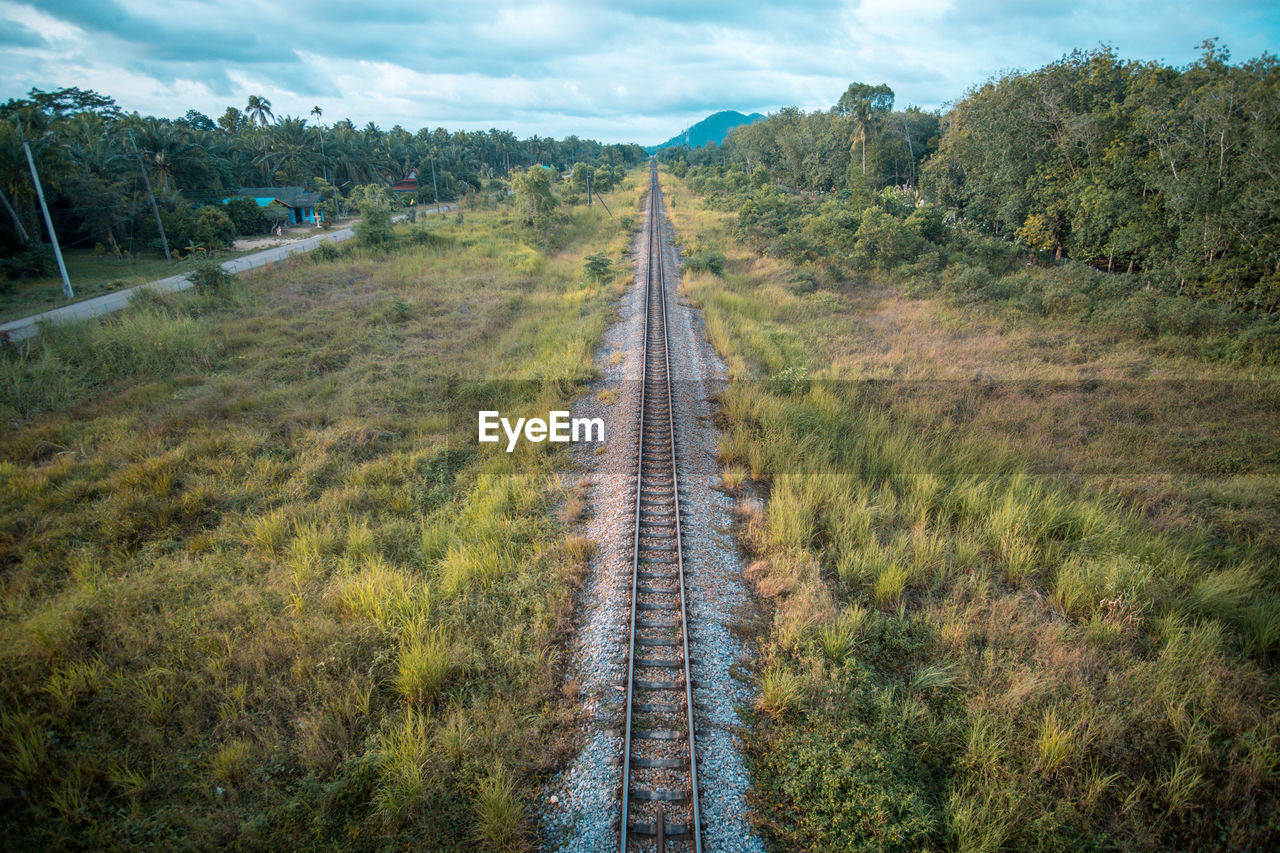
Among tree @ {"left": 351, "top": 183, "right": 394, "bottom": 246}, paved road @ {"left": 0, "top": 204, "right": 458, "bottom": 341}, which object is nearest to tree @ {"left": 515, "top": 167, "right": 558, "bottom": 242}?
tree @ {"left": 351, "top": 183, "right": 394, "bottom": 246}

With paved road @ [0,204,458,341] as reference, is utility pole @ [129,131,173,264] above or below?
above

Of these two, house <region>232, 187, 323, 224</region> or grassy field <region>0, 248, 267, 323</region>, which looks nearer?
grassy field <region>0, 248, 267, 323</region>

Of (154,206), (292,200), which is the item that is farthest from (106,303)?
(292,200)

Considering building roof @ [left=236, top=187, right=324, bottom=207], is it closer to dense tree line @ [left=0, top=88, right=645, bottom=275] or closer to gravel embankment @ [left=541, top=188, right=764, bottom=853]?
dense tree line @ [left=0, top=88, right=645, bottom=275]

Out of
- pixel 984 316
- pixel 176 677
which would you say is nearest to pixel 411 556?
pixel 176 677

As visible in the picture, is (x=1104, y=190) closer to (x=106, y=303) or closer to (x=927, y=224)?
(x=927, y=224)

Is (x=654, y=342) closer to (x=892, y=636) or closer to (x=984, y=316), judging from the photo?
(x=892, y=636)
